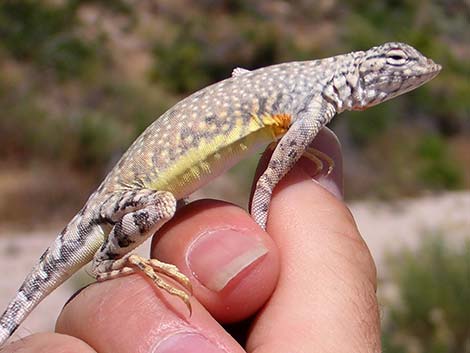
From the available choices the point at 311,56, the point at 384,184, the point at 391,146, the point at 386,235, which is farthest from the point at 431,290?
the point at 311,56

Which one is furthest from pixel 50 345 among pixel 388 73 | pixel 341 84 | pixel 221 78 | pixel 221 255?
pixel 221 78

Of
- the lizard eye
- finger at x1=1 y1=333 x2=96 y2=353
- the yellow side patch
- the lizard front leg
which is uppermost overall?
the lizard eye

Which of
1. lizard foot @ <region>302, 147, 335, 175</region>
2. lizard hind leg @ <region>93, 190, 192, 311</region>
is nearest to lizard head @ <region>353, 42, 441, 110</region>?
lizard foot @ <region>302, 147, 335, 175</region>

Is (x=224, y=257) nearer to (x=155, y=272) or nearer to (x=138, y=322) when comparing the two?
(x=155, y=272)

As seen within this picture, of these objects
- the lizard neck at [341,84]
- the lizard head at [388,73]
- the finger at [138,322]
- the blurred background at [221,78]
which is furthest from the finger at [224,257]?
the blurred background at [221,78]

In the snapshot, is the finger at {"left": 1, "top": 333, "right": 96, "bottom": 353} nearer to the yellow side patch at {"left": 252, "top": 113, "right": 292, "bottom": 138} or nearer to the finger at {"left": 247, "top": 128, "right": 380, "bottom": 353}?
the finger at {"left": 247, "top": 128, "right": 380, "bottom": 353}

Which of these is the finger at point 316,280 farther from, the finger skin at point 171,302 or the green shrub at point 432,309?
the green shrub at point 432,309

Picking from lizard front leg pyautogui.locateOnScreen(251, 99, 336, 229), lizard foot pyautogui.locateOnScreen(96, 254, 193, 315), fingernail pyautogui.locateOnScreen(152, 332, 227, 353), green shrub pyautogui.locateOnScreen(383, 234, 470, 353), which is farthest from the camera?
green shrub pyautogui.locateOnScreen(383, 234, 470, 353)
